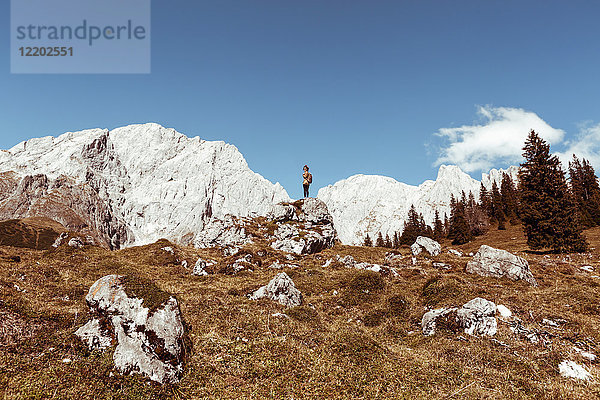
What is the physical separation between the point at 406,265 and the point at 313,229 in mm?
23250

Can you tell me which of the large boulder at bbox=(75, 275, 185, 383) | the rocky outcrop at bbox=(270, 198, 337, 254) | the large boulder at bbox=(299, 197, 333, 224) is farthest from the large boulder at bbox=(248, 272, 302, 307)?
the large boulder at bbox=(299, 197, 333, 224)

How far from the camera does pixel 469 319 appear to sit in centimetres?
1695

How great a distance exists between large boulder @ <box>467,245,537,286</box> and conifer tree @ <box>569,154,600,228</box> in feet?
234

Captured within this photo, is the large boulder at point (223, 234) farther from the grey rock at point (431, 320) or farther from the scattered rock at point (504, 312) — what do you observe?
the scattered rock at point (504, 312)

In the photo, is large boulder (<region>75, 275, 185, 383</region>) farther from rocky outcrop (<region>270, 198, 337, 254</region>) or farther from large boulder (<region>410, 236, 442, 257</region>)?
large boulder (<region>410, 236, 442, 257</region>)

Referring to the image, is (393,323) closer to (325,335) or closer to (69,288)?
(325,335)

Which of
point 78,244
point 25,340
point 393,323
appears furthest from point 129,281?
point 78,244

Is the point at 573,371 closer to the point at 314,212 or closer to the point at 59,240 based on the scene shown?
the point at 314,212

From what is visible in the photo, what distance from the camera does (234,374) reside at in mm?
11984

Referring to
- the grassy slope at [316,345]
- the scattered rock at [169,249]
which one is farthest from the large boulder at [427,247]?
the scattered rock at [169,249]

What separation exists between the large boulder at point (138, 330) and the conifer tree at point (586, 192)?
10188 cm

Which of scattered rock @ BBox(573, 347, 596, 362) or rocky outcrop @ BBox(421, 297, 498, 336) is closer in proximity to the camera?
scattered rock @ BBox(573, 347, 596, 362)

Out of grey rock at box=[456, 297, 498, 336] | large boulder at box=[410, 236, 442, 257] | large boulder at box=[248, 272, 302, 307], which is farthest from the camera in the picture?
large boulder at box=[410, 236, 442, 257]

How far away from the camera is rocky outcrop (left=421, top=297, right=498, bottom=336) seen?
16.5m
